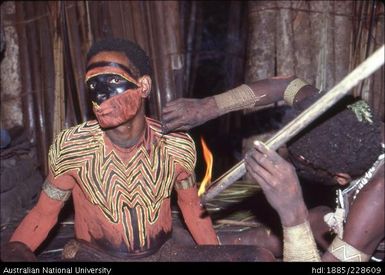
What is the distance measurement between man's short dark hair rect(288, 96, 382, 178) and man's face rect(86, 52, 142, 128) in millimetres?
1059

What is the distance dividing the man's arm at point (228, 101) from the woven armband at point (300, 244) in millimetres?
1022

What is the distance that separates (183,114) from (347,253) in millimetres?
1313

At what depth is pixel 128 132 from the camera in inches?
141

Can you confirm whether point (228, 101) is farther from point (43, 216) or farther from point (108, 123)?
point (43, 216)

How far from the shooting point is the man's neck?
3555 mm

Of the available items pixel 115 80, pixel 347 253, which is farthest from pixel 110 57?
pixel 347 253

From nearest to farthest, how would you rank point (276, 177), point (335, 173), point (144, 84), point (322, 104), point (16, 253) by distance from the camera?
point (322, 104), point (276, 177), point (335, 173), point (16, 253), point (144, 84)

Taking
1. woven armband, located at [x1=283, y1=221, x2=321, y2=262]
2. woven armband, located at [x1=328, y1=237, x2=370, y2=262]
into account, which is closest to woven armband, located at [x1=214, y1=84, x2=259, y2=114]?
woven armband, located at [x1=283, y1=221, x2=321, y2=262]

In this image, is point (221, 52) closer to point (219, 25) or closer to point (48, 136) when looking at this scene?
point (219, 25)

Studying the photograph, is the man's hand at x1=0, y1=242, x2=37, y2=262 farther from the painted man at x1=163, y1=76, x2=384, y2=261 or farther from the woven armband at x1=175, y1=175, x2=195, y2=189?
the painted man at x1=163, y1=76, x2=384, y2=261

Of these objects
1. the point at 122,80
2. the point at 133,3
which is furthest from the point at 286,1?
the point at 122,80

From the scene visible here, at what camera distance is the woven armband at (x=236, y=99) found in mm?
3828

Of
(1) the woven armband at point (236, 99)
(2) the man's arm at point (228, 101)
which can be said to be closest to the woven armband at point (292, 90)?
(2) the man's arm at point (228, 101)

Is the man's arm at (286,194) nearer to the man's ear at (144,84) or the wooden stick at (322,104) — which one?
the wooden stick at (322,104)
